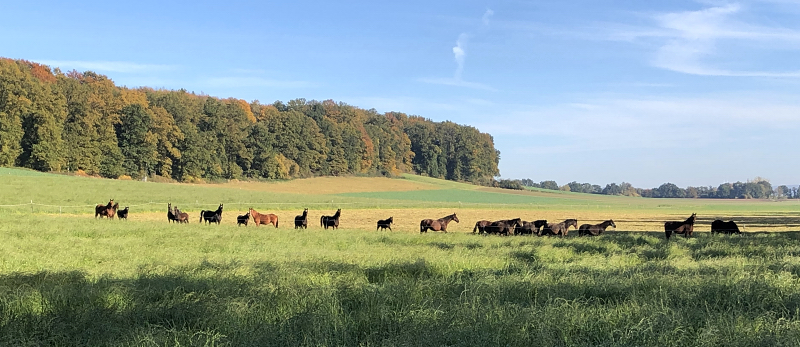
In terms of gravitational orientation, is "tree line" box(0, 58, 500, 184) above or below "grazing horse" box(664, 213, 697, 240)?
above

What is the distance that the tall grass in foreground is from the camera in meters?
5.22

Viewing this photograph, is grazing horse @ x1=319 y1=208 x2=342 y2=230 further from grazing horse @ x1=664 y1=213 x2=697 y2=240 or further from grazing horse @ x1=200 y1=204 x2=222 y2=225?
grazing horse @ x1=664 y1=213 x2=697 y2=240

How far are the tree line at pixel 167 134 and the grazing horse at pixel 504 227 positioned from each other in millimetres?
59107

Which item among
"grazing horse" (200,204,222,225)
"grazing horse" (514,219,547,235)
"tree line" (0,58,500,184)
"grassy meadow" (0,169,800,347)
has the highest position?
"tree line" (0,58,500,184)

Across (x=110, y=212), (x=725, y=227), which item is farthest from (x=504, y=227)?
(x=110, y=212)

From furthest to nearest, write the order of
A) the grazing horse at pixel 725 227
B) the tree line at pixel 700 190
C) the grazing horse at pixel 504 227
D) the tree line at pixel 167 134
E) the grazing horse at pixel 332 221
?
the tree line at pixel 700 190
the tree line at pixel 167 134
the grazing horse at pixel 332 221
the grazing horse at pixel 504 227
the grazing horse at pixel 725 227

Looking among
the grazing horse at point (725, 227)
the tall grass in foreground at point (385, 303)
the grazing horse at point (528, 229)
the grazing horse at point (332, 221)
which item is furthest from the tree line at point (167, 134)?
the grazing horse at point (725, 227)

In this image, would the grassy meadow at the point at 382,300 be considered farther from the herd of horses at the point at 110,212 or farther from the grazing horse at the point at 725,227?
the herd of horses at the point at 110,212

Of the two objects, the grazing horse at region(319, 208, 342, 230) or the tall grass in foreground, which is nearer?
the tall grass in foreground

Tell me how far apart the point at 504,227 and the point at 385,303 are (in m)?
18.0

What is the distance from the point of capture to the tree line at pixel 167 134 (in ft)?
202

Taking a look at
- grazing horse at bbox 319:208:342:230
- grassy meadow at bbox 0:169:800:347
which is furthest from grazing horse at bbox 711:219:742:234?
grazing horse at bbox 319:208:342:230

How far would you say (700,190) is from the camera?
18212 cm

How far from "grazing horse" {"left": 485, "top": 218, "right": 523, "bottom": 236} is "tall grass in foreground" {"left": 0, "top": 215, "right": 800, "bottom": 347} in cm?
1188
